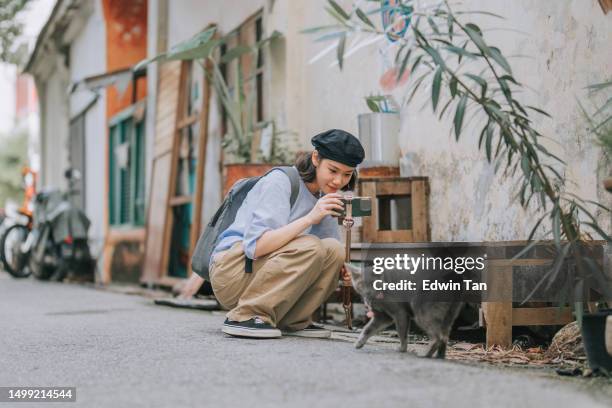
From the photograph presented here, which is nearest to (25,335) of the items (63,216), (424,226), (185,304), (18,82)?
(185,304)

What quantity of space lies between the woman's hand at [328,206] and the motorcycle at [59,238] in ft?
28.0

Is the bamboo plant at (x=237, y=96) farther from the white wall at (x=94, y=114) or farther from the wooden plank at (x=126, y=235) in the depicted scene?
the white wall at (x=94, y=114)

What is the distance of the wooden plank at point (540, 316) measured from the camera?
4.38 meters

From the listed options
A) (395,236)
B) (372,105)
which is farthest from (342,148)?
(372,105)

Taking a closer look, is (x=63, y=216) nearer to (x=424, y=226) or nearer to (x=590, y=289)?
(x=424, y=226)

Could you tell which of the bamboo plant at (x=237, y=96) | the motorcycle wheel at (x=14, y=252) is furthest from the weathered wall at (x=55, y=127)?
the bamboo plant at (x=237, y=96)

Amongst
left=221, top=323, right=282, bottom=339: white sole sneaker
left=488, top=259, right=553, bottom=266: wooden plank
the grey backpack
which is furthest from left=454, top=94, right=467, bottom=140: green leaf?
left=221, top=323, right=282, bottom=339: white sole sneaker

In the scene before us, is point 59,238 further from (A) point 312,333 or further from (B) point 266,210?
(B) point 266,210

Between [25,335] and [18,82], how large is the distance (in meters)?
39.8

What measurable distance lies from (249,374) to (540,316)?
167 cm

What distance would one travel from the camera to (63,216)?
40.2 ft

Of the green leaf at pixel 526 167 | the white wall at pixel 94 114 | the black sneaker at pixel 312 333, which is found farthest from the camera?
the white wall at pixel 94 114

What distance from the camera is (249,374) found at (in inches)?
135

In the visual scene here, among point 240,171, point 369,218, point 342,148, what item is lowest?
point 369,218
